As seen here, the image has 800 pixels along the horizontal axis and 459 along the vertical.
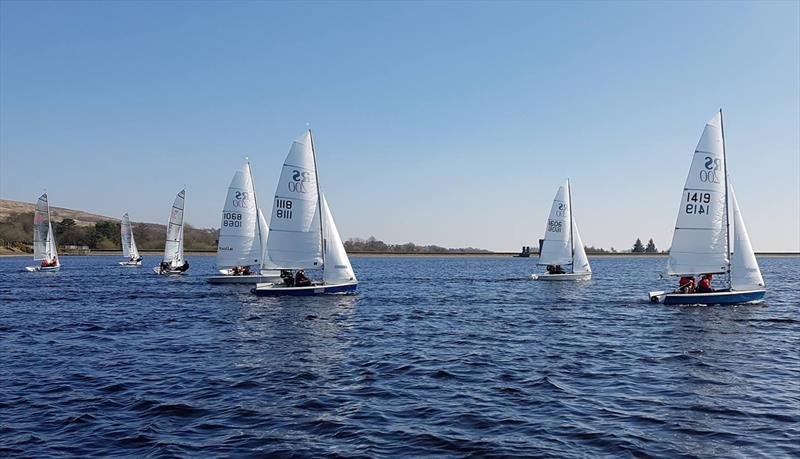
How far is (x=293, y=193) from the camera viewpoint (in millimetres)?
40844

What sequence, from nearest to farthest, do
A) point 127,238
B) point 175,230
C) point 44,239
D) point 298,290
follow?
point 298,290 < point 175,230 < point 44,239 < point 127,238

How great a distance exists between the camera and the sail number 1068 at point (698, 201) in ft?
118

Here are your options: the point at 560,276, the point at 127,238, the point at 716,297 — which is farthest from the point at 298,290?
the point at 127,238

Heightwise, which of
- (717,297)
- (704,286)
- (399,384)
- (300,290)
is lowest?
(399,384)

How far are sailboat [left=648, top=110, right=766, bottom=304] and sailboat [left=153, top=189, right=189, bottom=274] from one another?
5151 cm

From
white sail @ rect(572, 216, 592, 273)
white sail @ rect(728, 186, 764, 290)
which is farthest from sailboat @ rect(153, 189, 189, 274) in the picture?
white sail @ rect(728, 186, 764, 290)

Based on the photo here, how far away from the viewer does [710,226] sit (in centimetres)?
3609

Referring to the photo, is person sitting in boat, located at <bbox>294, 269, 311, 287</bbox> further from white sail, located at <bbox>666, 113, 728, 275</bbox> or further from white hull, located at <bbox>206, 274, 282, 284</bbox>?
white sail, located at <bbox>666, 113, 728, 275</bbox>

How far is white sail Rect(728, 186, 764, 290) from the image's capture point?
35031 mm

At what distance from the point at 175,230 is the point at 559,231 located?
4284 cm

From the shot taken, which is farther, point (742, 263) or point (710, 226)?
point (710, 226)

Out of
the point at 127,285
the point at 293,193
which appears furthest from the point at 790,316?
the point at 127,285

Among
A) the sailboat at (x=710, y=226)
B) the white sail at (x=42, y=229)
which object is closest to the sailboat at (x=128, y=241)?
the white sail at (x=42, y=229)

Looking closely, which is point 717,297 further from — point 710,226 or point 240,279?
point 240,279
